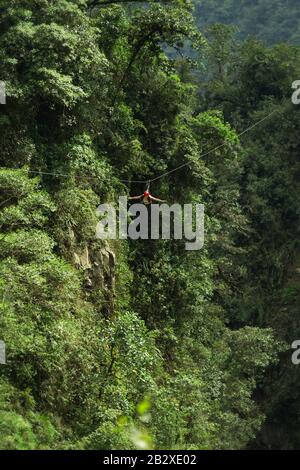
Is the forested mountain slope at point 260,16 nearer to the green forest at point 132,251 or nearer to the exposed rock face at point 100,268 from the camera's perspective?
the green forest at point 132,251

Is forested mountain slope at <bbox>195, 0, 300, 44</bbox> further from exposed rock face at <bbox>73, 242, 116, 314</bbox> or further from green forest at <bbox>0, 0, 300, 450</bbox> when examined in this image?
exposed rock face at <bbox>73, 242, 116, 314</bbox>

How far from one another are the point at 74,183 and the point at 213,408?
5898mm

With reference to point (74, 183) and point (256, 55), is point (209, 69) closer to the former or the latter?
point (256, 55)

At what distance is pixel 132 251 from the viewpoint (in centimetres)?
1836

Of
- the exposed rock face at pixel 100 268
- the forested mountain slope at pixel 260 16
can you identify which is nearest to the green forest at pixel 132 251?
the exposed rock face at pixel 100 268

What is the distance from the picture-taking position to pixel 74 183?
15734mm

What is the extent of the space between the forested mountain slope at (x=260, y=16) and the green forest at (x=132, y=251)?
15.5m

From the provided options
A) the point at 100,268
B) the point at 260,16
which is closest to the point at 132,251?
the point at 100,268

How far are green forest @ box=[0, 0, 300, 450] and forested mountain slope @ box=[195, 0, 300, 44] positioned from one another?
15474 millimetres

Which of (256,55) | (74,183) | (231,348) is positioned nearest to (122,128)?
(74,183)

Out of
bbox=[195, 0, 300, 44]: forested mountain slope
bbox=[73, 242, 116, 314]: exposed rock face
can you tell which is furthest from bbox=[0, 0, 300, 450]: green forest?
bbox=[195, 0, 300, 44]: forested mountain slope

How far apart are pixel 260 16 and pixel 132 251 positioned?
32.3 metres

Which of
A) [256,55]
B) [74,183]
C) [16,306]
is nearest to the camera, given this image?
[16,306]
